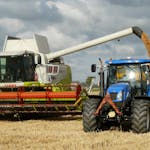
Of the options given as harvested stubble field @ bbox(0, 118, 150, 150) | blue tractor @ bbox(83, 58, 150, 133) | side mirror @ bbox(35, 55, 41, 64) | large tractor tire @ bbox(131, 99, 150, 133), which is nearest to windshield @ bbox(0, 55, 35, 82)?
side mirror @ bbox(35, 55, 41, 64)

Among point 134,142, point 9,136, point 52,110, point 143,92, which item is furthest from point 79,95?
point 134,142

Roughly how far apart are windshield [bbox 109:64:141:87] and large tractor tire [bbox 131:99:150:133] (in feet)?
3.49

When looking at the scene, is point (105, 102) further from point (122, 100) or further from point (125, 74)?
point (125, 74)

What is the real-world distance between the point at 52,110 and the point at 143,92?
338 centimetres

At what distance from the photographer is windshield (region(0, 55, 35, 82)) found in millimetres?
14617

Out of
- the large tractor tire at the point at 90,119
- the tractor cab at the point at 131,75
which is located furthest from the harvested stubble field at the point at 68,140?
the tractor cab at the point at 131,75

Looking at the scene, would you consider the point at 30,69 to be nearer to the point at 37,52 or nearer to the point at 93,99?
the point at 37,52

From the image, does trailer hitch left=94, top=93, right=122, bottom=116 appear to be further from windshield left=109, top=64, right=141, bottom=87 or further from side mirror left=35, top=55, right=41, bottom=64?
side mirror left=35, top=55, right=41, bottom=64

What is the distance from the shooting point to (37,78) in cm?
1499

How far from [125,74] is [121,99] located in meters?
0.98

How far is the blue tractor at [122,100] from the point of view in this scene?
947cm

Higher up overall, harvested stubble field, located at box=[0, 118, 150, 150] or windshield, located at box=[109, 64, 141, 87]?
windshield, located at box=[109, 64, 141, 87]

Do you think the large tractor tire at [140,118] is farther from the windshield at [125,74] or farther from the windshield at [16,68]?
the windshield at [16,68]

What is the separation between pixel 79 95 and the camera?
12.8 m
